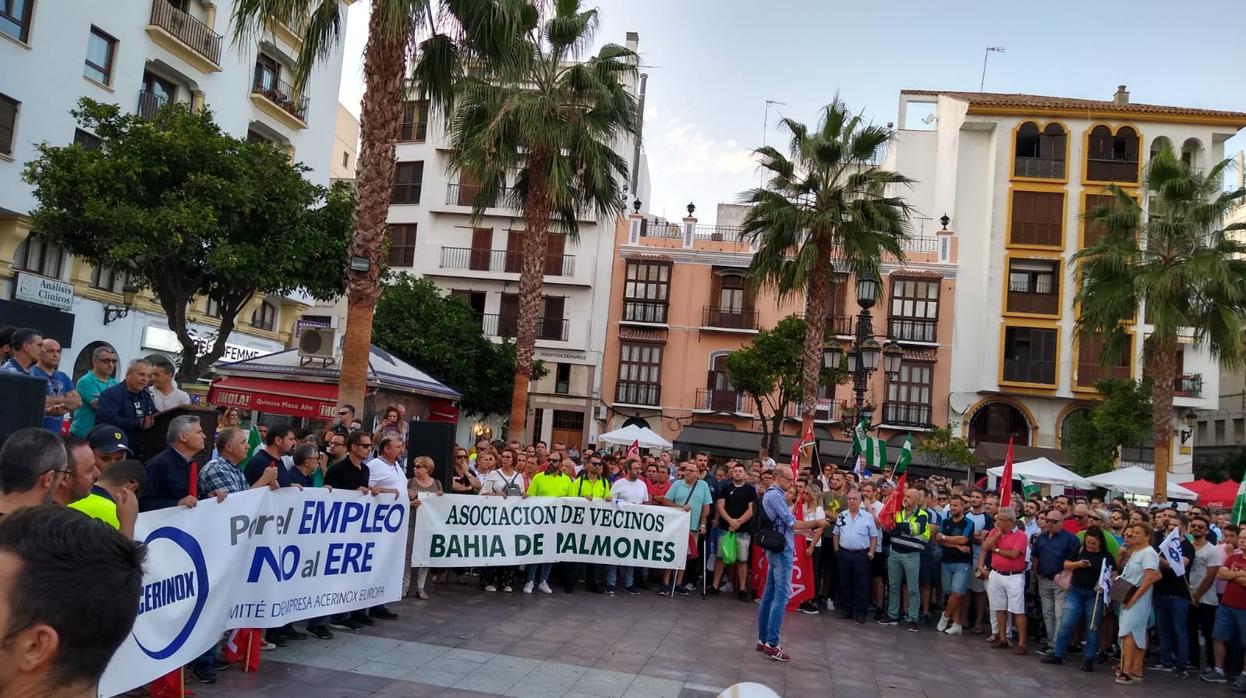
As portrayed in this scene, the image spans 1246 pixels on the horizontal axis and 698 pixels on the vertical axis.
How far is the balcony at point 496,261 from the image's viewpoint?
44.5 m

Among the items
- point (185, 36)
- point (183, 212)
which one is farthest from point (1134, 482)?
point (185, 36)

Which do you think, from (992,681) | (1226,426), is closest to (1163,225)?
(992,681)

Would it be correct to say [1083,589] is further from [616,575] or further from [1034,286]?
[1034,286]

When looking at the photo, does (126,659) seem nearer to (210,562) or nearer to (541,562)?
(210,562)

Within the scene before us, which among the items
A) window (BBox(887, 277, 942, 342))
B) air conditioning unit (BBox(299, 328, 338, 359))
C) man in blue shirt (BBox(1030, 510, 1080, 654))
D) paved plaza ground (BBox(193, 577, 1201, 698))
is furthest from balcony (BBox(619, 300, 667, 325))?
man in blue shirt (BBox(1030, 510, 1080, 654))

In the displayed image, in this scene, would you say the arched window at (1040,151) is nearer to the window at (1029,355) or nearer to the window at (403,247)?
the window at (1029,355)

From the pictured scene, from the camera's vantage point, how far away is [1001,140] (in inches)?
1775

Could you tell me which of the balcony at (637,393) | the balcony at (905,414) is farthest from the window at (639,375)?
the balcony at (905,414)

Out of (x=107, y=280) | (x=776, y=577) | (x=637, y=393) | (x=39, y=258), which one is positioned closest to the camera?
(x=776, y=577)

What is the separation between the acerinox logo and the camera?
19.2 feet

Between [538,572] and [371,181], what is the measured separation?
5929 millimetres

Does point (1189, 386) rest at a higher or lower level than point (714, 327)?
lower

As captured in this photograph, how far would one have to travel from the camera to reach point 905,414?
42.3m

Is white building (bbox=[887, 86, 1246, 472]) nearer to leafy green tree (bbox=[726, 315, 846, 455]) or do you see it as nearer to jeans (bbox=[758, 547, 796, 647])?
leafy green tree (bbox=[726, 315, 846, 455])
